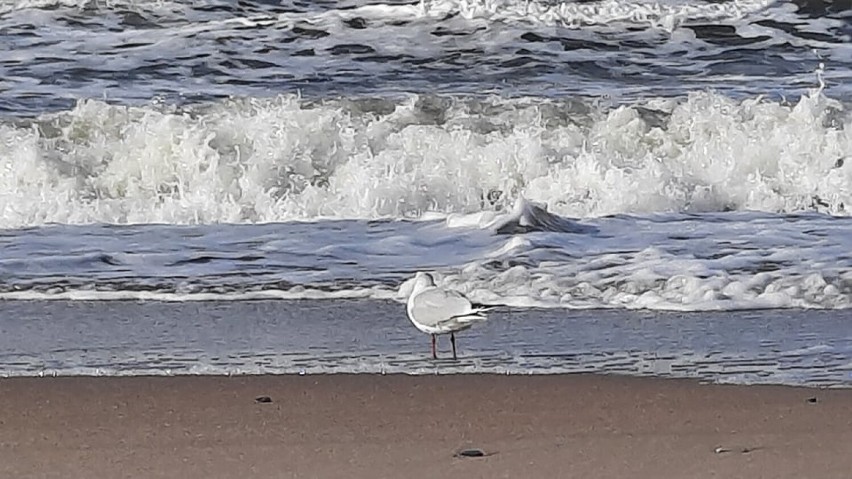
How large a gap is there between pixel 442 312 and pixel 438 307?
2 cm

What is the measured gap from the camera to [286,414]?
3736 mm

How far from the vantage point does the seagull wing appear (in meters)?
4.37

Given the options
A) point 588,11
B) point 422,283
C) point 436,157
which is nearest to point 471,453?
point 422,283

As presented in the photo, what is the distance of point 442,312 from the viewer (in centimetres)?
438

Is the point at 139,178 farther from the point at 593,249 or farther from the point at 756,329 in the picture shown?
the point at 756,329

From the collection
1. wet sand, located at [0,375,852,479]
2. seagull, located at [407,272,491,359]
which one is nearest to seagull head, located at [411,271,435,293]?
seagull, located at [407,272,491,359]

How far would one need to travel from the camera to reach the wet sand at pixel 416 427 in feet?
10.5

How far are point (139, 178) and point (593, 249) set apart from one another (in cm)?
371

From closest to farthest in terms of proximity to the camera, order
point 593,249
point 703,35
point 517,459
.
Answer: point 517,459
point 593,249
point 703,35

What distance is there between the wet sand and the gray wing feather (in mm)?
243

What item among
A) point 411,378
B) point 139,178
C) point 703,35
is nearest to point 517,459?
point 411,378

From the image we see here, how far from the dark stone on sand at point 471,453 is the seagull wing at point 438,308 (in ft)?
3.35

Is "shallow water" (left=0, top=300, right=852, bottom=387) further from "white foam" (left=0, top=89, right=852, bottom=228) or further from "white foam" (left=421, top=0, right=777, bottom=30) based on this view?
"white foam" (left=421, top=0, right=777, bottom=30)

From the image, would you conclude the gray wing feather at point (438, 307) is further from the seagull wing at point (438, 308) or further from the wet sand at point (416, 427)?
the wet sand at point (416, 427)
